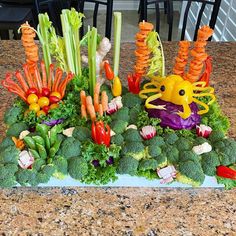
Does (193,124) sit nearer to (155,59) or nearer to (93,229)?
(155,59)

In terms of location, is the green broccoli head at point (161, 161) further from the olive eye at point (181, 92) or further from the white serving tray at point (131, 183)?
the olive eye at point (181, 92)

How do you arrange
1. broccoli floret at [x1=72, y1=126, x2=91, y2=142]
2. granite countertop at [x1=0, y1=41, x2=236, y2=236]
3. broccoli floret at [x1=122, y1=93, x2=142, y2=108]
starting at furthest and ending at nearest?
broccoli floret at [x1=122, y1=93, x2=142, y2=108] → broccoli floret at [x1=72, y1=126, x2=91, y2=142] → granite countertop at [x1=0, y1=41, x2=236, y2=236]

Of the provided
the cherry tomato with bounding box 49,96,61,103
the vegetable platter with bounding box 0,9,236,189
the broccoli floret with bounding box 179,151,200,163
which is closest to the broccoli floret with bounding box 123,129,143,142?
the vegetable platter with bounding box 0,9,236,189

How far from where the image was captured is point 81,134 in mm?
901

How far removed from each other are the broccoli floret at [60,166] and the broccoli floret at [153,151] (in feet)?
0.64

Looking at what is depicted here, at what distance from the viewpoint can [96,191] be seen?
34.7 inches

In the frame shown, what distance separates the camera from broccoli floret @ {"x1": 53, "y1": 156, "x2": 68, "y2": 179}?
840mm

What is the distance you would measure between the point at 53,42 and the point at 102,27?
9.48 feet

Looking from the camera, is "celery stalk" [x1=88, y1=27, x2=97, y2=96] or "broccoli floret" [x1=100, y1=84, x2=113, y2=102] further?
"broccoli floret" [x1=100, y1=84, x2=113, y2=102]

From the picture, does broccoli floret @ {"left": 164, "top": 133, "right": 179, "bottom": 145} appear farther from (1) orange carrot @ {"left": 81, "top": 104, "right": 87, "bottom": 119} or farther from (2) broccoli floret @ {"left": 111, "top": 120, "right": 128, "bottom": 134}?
(1) orange carrot @ {"left": 81, "top": 104, "right": 87, "bottom": 119}

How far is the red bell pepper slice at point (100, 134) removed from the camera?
2.82 ft

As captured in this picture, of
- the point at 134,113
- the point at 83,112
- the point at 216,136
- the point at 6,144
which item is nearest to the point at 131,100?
the point at 134,113

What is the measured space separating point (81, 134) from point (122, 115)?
135 mm

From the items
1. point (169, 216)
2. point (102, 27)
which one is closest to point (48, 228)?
point (169, 216)
